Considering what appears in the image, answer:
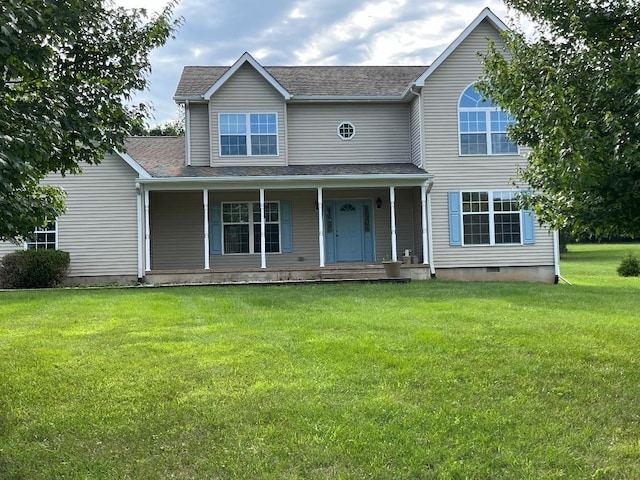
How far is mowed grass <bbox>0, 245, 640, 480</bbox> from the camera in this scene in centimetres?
375

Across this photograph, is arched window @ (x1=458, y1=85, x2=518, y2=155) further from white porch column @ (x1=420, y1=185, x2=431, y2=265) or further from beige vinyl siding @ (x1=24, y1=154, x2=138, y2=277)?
beige vinyl siding @ (x1=24, y1=154, x2=138, y2=277)

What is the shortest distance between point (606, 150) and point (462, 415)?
2265mm

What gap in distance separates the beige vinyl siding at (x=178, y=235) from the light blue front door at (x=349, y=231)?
4.08m

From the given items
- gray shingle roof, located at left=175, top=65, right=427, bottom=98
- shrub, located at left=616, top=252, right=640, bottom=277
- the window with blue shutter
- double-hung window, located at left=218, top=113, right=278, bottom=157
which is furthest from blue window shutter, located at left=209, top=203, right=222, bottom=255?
shrub, located at left=616, top=252, right=640, bottom=277

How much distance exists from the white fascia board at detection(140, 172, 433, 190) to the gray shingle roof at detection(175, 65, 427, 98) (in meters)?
3.16

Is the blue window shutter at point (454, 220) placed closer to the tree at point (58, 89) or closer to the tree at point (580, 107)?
the tree at point (580, 107)

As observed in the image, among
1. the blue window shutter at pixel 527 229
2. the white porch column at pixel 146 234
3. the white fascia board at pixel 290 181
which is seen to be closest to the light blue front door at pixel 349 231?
the white fascia board at pixel 290 181

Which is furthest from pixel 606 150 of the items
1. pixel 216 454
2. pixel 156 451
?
pixel 156 451

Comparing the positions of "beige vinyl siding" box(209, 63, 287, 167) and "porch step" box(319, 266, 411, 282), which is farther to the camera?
"beige vinyl siding" box(209, 63, 287, 167)

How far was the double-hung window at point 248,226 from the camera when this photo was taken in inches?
712

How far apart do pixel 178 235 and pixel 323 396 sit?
549 inches

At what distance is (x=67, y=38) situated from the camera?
14.8 feet

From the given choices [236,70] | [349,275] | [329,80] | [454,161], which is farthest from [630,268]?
[236,70]

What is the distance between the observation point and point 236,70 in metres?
17.4
